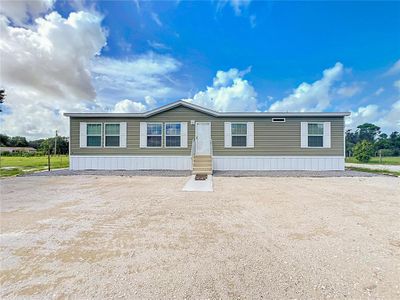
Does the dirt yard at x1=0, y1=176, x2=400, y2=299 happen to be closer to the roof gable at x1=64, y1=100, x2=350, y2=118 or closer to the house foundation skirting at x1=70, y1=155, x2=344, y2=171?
the house foundation skirting at x1=70, y1=155, x2=344, y2=171

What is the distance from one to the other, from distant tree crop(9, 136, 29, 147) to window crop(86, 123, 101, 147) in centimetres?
6539

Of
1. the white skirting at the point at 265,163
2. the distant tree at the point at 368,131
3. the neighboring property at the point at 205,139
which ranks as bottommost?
the white skirting at the point at 265,163

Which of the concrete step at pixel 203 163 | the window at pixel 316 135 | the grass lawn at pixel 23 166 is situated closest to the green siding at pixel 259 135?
the window at pixel 316 135

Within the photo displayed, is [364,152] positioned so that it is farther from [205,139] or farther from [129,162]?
[129,162]

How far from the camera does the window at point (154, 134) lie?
11102 mm

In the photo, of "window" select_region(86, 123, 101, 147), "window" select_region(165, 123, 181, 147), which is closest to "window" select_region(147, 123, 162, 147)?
"window" select_region(165, 123, 181, 147)

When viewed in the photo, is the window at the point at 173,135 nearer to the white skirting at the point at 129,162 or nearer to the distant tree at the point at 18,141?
the white skirting at the point at 129,162

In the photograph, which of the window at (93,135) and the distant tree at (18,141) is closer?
the window at (93,135)

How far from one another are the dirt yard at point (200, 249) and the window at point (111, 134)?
673 centimetres

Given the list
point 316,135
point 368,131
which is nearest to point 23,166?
point 316,135

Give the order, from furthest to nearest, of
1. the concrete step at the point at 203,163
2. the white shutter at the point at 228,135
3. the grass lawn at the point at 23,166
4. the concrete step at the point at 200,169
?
the white shutter at the point at 228,135
the grass lawn at the point at 23,166
the concrete step at the point at 203,163
the concrete step at the point at 200,169

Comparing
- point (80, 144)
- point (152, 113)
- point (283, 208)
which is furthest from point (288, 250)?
point (80, 144)

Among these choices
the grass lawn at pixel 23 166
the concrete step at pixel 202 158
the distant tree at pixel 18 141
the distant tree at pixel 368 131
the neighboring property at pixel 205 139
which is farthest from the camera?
the distant tree at pixel 18 141

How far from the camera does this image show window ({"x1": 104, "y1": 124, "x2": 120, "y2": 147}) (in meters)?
11.2
